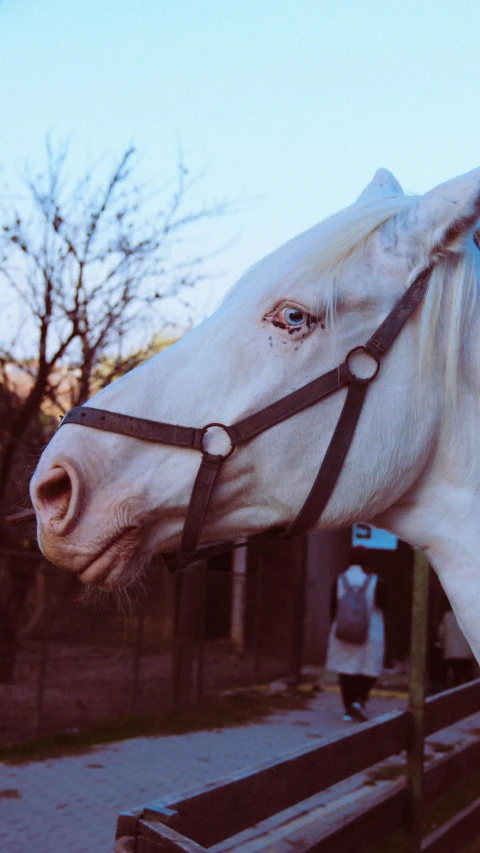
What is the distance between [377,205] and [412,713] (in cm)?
324

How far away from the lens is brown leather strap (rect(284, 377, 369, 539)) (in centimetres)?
162

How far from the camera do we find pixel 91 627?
8219 millimetres

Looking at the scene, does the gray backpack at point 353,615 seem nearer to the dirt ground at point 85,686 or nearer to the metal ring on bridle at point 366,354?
the dirt ground at point 85,686

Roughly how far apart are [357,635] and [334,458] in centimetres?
690

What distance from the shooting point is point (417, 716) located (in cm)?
420

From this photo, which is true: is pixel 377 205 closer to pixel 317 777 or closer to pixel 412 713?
pixel 317 777

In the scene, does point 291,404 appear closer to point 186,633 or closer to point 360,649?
point 360,649

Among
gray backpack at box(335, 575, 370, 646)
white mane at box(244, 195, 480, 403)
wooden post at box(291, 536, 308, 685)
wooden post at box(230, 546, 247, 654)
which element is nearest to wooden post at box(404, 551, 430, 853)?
white mane at box(244, 195, 480, 403)

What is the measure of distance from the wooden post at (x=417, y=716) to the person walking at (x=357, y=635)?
3.69 m

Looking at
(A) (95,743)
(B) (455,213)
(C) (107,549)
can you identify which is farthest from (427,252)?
(A) (95,743)

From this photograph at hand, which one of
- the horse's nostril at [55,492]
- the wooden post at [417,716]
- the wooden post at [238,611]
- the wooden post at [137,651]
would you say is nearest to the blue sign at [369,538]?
the wooden post at [238,611]

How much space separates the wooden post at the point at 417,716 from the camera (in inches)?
156

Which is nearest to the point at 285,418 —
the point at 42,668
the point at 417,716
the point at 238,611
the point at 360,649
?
the point at 417,716

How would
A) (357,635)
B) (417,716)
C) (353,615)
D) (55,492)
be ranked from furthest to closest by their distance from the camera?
(353,615) < (357,635) < (417,716) < (55,492)
